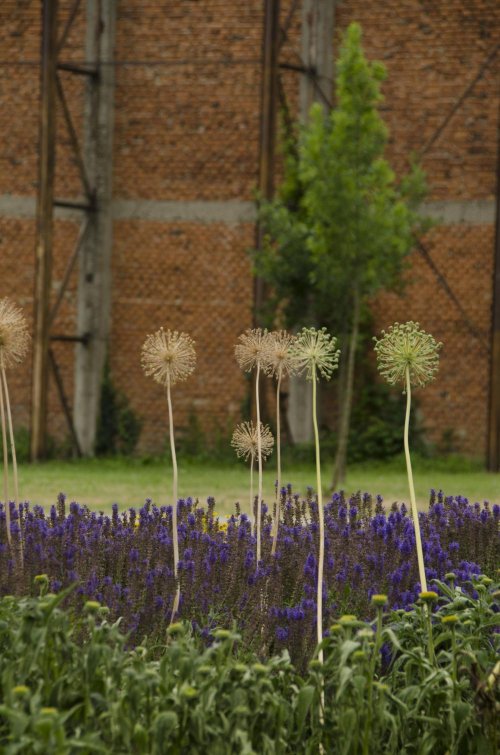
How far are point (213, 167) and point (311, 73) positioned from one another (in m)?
2.08

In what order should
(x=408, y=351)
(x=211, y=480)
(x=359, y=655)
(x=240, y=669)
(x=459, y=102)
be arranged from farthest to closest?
(x=459, y=102), (x=211, y=480), (x=408, y=351), (x=359, y=655), (x=240, y=669)

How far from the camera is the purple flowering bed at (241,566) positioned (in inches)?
219

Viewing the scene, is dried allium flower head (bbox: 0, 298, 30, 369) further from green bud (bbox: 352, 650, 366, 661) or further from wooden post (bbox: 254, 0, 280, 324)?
wooden post (bbox: 254, 0, 280, 324)

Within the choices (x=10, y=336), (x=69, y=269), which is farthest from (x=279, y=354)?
(x=69, y=269)

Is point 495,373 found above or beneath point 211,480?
above

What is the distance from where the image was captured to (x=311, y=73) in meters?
21.2

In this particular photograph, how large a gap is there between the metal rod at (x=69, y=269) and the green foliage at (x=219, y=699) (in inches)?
684

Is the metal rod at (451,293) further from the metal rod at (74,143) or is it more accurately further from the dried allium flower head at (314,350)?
the dried allium flower head at (314,350)

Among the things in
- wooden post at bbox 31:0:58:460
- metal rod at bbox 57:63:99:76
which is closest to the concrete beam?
wooden post at bbox 31:0:58:460

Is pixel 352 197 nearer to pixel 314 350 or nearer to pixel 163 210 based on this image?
pixel 163 210

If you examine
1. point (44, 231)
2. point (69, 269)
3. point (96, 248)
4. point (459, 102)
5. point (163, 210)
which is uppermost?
point (459, 102)

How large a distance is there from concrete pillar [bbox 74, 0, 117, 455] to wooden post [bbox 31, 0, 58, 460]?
1.17 meters

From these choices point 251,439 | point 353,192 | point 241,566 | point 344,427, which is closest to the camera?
point 241,566

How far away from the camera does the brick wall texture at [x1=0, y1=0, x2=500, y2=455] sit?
68.3 feet
